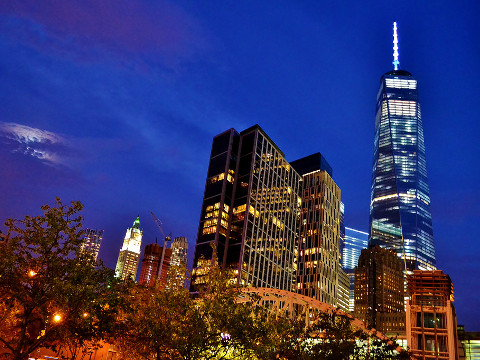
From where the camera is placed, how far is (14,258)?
72.7 ft

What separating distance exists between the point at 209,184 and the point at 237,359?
446 ft

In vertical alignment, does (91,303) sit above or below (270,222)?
below

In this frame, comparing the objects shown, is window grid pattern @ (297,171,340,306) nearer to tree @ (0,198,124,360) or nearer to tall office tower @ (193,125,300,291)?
tall office tower @ (193,125,300,291)

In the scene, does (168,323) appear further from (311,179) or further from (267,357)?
(311,179)

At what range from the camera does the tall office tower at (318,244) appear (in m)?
175

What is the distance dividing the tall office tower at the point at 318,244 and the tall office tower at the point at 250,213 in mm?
5560

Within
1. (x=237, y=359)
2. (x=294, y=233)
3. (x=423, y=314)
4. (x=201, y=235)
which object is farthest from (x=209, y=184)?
(x=237, y=359)

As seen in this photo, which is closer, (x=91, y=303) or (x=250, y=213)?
(x=91, y=303)

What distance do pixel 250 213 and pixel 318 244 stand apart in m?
42.0

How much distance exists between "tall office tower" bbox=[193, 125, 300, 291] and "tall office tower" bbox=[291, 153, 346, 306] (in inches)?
219

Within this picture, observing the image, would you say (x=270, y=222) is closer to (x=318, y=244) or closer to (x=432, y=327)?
(x=318, y=244)

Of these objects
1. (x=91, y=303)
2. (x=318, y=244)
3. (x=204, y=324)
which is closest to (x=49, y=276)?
(x=91, y=303)

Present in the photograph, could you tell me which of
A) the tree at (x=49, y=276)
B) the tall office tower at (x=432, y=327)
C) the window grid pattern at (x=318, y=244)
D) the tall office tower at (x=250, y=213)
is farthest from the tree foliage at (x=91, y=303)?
the window grid pattern at (x=318, y=244)

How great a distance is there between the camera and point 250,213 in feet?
517
